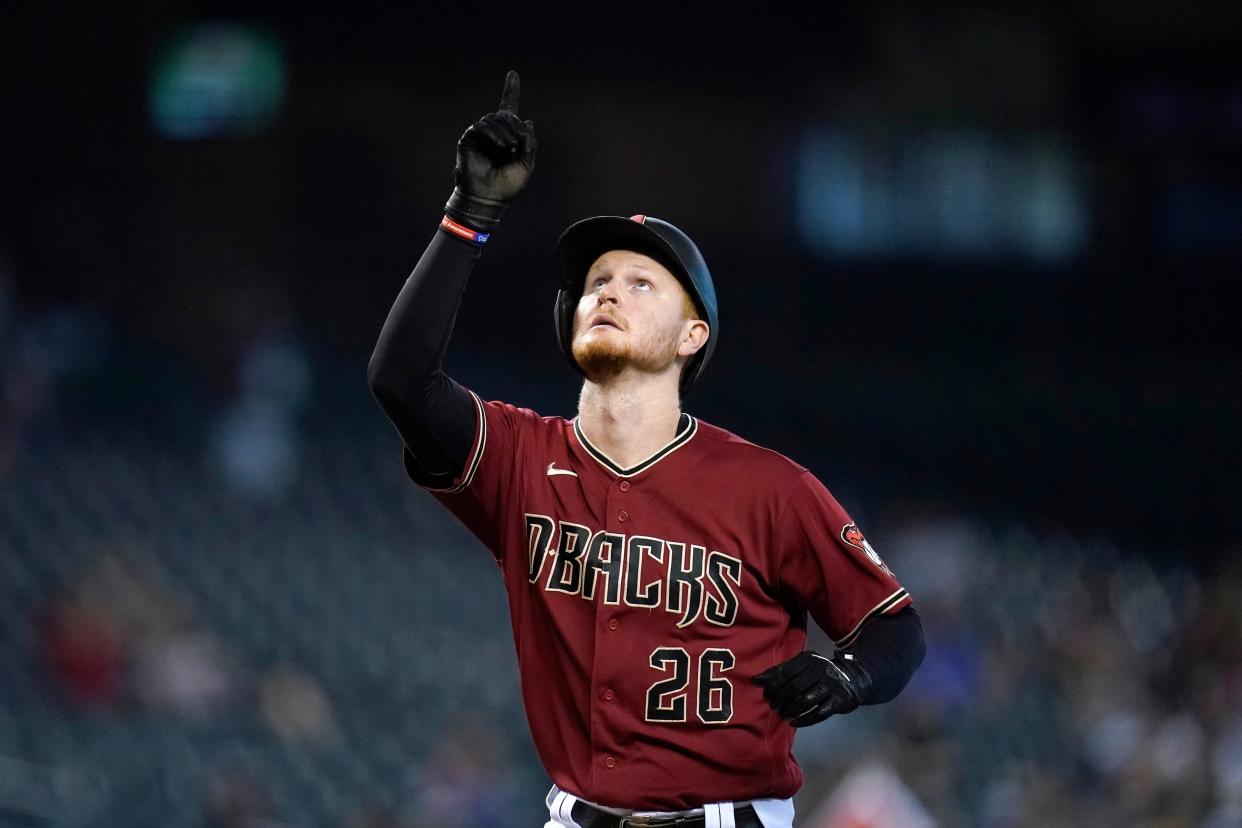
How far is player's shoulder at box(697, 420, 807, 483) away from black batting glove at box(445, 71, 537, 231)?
1.78 ft

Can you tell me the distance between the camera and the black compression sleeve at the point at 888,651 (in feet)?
8.00

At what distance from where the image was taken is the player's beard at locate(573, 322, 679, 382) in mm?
2586

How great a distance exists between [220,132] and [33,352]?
13.9ft

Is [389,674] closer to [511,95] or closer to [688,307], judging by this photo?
[688,307]

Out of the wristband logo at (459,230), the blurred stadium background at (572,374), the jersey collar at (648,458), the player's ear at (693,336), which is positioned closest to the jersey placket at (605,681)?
the jersey collar at (648,458)

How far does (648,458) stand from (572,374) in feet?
29.0

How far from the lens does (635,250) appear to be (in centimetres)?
273

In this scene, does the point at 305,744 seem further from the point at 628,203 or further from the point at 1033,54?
the point at 1033,54

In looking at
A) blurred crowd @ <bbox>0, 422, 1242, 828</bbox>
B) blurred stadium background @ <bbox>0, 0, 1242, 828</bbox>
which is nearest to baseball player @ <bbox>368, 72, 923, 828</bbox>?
blurred stadium background @ <bbox>0, 0, 1242, 828</bbox>

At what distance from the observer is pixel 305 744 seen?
6805mm

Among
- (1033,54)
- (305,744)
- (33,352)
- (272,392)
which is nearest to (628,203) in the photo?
(1033,54)

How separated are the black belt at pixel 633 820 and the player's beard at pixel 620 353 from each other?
0.71m

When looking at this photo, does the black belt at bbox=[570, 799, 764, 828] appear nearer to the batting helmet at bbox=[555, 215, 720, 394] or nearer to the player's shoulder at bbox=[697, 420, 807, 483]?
the player's shoulder at bbox=[697, 420, 807, 483]

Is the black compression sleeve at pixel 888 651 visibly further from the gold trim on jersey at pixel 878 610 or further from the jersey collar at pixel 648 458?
the jersey collar at pixel 648 458
